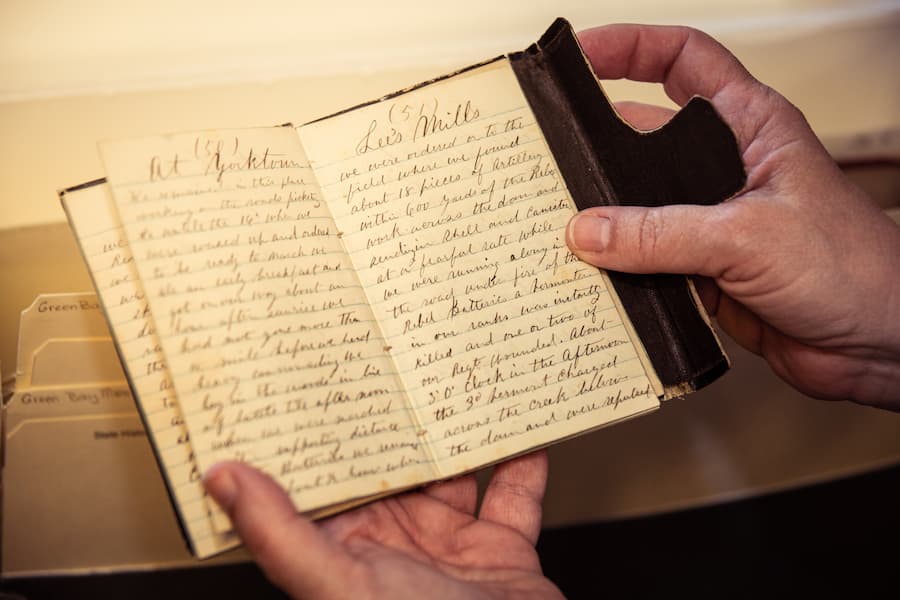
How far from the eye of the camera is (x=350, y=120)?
73cm

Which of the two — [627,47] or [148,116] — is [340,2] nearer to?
[148,116]

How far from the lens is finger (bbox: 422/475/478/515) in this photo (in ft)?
2.51

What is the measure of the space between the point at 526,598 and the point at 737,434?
669mm

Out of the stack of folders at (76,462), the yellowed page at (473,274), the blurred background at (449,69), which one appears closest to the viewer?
the yellowed page at (473,274)

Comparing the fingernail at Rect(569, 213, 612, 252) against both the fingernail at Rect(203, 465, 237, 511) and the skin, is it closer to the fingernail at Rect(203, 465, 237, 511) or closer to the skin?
the skin

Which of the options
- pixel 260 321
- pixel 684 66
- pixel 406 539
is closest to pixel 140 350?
pixel 260 321

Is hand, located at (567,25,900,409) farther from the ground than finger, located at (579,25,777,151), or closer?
closer

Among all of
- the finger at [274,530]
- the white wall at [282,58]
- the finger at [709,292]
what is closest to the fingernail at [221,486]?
the finger at [274,530]

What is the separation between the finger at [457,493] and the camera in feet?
2.51

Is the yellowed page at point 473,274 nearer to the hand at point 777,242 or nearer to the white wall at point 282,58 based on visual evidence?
the hand at point 777,242

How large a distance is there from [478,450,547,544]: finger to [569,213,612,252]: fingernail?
26 centimetres

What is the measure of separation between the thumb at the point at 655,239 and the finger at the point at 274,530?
405 millimetres

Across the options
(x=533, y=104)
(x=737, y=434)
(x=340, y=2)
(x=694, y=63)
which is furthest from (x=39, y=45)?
(x=737, y=434)

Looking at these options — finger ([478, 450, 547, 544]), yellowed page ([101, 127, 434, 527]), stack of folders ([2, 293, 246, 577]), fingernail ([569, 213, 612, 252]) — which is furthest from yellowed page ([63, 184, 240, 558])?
fingernail ([569, 213, 612, 252])
